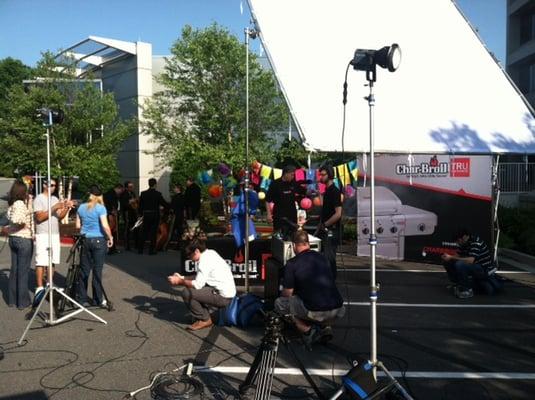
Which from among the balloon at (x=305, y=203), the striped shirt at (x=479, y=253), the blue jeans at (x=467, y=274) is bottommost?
the blue jeans at (x=467, y=274)

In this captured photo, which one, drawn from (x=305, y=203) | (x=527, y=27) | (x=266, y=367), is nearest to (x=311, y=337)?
(x=266, y=367)

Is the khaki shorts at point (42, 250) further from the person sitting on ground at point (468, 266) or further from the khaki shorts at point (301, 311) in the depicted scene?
the person sitting on ground at point (468, 266)

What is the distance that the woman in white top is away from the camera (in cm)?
748

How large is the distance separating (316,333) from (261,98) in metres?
14.0

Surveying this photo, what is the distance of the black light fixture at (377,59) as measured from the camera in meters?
4.57

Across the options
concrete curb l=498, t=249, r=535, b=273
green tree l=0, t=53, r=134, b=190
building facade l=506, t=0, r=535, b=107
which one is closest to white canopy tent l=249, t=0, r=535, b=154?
concrete curb l=498, t=249, r=535, b=273

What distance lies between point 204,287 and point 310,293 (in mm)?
1614

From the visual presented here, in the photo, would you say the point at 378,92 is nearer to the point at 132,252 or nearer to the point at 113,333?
the point at 113,333

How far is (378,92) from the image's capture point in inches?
337

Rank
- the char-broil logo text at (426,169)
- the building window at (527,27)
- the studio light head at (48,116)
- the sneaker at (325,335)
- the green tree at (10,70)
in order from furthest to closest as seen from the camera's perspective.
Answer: the green tree at (10,70) < the building window at (527,27) < the char-broil logo text at (426,169) < the studio light head at (48,116) < the sneaker at (325,335)

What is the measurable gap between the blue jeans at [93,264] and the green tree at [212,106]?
1058 centimetres

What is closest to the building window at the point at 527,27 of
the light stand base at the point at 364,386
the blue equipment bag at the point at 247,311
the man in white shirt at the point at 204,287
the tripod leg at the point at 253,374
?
the blue equipment bag at the point at 247,311

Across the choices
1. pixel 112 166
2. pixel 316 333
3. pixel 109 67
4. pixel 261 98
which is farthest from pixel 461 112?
pixel 109 67

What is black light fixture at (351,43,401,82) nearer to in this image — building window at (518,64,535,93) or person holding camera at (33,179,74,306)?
person holding camera at (33,179,74,306)
